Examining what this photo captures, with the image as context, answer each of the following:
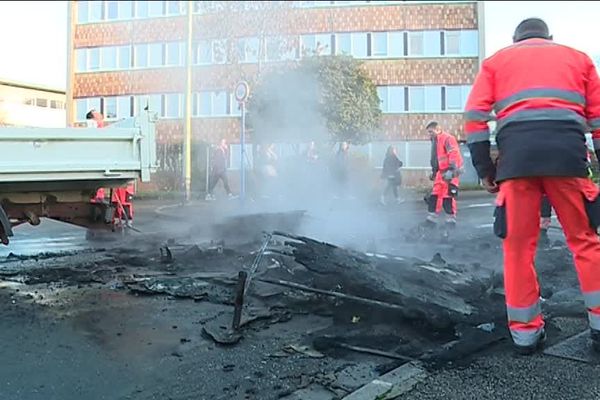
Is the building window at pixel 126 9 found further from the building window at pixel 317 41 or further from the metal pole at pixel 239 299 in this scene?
the metal pole at pixel 239 299

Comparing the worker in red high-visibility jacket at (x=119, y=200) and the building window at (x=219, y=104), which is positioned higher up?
the building window at (x=219, y=104)

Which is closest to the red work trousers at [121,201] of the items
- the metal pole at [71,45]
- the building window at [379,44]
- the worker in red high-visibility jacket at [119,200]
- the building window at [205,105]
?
the worker in red high-visibility jacket at [119,200]

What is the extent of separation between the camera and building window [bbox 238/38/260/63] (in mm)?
24875

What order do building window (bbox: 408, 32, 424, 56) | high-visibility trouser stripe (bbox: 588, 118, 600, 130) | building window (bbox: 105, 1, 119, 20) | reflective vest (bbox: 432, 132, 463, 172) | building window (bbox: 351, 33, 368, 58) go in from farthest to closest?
building window (bbox: 105, 1, 119, 20) < building window (bbox: 351, 33, 368, 58) < building window (bbox: 408, 32, 424, 56) < reflective vest (bbox: 432, 132, 463, 172) < high-visibility trouser stripe (bbox: 588, 118, 600, 130)

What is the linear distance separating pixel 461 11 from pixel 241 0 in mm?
12772

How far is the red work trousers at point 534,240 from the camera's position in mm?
3467

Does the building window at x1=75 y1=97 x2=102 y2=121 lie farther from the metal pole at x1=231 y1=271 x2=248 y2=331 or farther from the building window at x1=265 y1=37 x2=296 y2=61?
the metal pole at x1=231 y1=271 x2=248 y2=331

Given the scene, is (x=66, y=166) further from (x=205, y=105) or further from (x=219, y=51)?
(x=205, y=105)

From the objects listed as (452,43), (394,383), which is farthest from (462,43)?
(394,383)

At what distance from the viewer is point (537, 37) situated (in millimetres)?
3719

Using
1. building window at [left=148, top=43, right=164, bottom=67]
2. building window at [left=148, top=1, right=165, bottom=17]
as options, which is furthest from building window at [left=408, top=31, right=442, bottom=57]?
building window at [left=148, top=43, right=164, bottom=67]

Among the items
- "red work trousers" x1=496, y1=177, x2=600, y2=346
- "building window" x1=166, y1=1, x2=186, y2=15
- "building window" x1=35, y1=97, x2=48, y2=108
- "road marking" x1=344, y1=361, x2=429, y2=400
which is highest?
"building window" x1=166, y1=1, x2=186, y2=15

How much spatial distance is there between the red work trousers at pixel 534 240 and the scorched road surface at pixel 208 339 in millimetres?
279

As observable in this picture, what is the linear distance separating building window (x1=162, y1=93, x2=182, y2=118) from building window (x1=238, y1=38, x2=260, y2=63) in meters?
7.62
